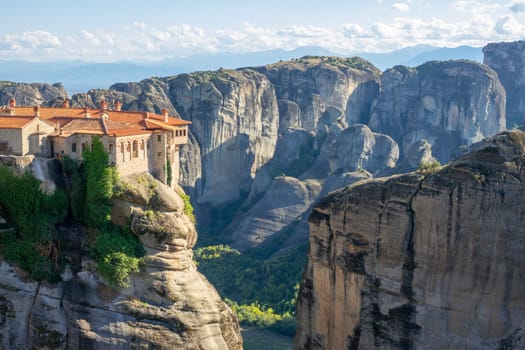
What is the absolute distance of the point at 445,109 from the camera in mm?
113500

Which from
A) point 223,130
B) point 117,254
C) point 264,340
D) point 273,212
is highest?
point 223,130

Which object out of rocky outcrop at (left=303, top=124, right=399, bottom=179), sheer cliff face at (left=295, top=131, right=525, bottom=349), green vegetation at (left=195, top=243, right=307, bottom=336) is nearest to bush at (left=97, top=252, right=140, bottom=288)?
sheer cliff face at (left=295, top=131, right=525, bottom=349)

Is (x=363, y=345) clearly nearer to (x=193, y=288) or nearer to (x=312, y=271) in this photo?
(x=312, y=271)

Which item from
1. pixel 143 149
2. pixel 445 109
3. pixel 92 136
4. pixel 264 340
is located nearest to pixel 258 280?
pixel 264 340

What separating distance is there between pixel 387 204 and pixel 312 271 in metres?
5.90

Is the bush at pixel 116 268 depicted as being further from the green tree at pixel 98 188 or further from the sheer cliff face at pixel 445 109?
the sheer cliff face at pixel 445 109

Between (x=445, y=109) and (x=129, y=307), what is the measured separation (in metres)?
87.1

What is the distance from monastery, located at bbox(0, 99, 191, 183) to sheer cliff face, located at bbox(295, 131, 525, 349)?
10226 mm

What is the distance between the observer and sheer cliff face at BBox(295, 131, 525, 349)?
30016mm

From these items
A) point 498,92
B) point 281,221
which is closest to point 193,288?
point 281,221

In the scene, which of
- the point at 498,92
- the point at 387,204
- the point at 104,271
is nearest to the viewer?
the point at 387,204

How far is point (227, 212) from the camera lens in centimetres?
9762

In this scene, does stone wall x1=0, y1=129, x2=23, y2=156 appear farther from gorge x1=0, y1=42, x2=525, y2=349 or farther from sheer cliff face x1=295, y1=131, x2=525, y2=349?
sheer cliff face x1=295, y1=131, x2=525, y2=349

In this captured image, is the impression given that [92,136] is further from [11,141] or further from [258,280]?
[258,280]
